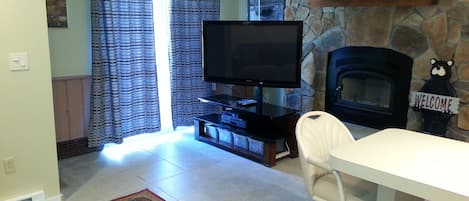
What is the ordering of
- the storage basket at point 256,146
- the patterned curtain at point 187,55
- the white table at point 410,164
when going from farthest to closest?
the patterned curtain at point 187,55, the storage basket at point 256,146, the white table at point 410,164

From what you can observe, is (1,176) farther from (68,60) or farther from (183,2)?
(183,2)

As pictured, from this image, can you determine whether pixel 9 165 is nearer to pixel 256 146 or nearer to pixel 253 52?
pixel 256 146

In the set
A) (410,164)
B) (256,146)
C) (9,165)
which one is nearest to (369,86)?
(256,146)

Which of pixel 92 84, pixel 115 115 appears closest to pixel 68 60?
pixel 92 84

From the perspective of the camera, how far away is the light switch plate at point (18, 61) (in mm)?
2387

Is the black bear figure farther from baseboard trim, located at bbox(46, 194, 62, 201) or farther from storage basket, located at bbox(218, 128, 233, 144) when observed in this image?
baseboard trim, located at bbox(46, 194, 62, 201)

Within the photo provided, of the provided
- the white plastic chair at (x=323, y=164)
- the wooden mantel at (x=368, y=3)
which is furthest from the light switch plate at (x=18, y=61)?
the wooden mantel at (x=368, y=3)

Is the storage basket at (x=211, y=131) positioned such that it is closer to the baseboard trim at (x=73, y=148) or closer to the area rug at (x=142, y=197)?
the baseboard trim at (x=73, y=148)

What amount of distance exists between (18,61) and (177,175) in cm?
151

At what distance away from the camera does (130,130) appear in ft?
13.1

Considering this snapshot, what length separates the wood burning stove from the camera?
356 cm

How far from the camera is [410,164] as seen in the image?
1.59 metres

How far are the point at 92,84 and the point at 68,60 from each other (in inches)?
12.2

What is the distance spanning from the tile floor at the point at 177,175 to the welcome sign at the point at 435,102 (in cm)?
70
